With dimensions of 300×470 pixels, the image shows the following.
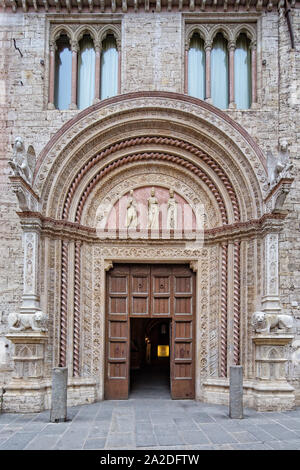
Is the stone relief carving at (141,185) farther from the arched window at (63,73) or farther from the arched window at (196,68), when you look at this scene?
the arched window at (63,73)

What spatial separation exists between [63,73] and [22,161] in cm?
299

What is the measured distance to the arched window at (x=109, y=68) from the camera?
32.3 ft

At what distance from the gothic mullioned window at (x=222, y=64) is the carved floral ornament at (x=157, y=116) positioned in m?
0.63

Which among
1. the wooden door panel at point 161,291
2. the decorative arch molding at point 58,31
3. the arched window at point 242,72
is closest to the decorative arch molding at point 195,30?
the arched window at point 242,72

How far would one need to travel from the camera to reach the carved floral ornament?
29.9 ft

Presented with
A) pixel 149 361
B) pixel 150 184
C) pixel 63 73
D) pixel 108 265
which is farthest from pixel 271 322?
pixel 149 361

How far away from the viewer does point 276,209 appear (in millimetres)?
8336

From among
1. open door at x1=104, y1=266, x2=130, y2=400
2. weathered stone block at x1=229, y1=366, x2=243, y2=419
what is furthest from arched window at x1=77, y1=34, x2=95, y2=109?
weathered stone block at x1=229, y1=366, x2=243, y2=419

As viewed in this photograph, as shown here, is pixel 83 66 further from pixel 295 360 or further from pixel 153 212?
pixel 295 360

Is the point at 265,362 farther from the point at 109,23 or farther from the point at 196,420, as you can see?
the point at 109,23

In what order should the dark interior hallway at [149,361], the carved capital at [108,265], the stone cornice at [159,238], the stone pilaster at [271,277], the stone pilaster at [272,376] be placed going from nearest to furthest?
1. the stone pilaster at [272,376]
2. the stone pilaster at [271,277]
3. the stone cornice at [159,238]
4. the carved capital at [108,265]
5. the dark interior hallway at [149,361]

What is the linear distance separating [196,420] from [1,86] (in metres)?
8.12

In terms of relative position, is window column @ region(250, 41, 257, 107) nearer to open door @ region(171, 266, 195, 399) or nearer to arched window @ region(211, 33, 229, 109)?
arched window @ region(211, 33, 229, 109)

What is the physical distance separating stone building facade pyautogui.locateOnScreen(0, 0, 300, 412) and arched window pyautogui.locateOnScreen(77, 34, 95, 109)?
29 cm
